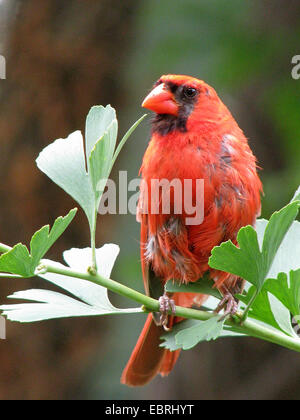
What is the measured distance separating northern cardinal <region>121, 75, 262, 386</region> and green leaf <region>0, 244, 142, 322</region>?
472mm

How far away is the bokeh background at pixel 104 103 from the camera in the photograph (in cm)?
324

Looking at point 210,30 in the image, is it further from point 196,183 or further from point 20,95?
point 196,183

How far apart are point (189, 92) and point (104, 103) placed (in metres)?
1.71

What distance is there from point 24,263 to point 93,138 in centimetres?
31

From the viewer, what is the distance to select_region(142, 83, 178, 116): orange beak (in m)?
2.05

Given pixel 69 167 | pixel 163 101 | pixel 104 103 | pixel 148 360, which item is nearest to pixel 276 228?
pixel 69 167

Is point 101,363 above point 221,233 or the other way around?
the other way around

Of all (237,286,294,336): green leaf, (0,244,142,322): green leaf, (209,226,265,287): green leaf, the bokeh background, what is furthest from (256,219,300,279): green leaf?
the bokeh background

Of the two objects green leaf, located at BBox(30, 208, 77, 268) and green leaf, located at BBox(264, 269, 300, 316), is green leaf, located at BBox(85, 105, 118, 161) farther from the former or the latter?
green leaf, located at BBox(264, 269, 300, 316)

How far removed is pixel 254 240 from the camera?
1166mm

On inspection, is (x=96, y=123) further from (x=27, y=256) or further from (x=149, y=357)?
(x=149, y=357)

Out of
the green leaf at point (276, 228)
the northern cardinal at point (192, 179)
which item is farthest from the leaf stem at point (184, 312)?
the northern cardinal at point (192, 179)

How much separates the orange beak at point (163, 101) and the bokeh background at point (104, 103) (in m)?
1.17
